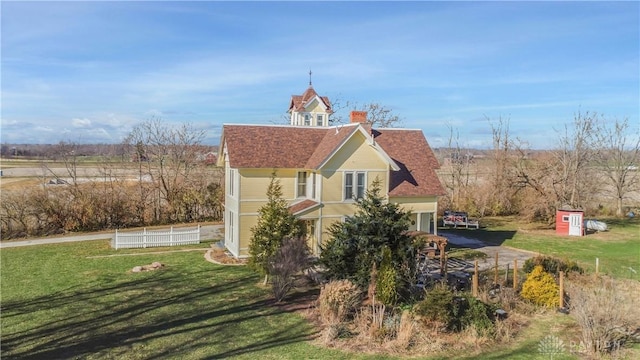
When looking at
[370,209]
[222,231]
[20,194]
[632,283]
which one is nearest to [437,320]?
[370,209]

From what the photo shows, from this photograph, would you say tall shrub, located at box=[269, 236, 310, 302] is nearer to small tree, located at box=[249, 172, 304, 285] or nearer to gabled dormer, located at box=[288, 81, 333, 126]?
small tree, located at box=[249, 172, 304, 285]

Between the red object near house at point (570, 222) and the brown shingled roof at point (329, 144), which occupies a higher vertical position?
the brown shingled roof at point (329, 144)

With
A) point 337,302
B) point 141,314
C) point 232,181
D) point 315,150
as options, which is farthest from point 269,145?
point 337,302

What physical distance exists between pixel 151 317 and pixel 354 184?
12.5 m

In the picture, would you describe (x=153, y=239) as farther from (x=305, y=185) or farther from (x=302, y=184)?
(x=305, y=185)

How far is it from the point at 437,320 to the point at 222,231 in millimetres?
21701

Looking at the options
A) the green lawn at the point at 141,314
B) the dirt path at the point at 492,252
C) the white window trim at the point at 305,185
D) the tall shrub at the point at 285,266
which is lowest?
the green lawn at the point at 141,314

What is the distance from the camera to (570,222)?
32250 millimetres

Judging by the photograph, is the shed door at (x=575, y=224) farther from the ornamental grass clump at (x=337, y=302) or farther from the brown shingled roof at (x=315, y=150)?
the ornamental grass clump at (x=337, y=302)

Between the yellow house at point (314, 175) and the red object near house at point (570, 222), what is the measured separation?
12743mm

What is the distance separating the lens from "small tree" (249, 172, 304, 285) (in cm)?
1833

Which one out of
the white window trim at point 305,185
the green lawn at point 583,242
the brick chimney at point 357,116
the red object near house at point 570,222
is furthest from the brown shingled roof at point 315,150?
the red object near house at point 570,222

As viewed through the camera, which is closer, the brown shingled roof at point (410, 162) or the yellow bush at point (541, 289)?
the yellow bush at point (541, 289)

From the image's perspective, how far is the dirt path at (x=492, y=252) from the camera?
74.7ft
